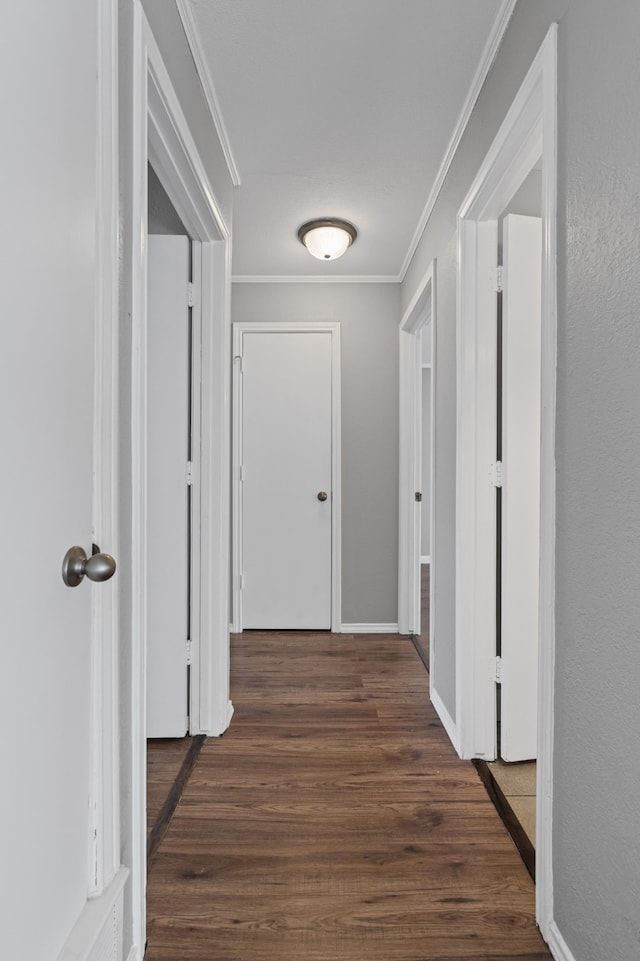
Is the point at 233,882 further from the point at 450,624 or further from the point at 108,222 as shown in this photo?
the point at 108,222

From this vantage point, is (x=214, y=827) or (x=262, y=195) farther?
(x=262, y=195)

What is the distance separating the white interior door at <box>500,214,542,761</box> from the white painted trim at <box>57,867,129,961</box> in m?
1.46

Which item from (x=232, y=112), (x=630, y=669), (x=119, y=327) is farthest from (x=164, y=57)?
(x=630, y=669)

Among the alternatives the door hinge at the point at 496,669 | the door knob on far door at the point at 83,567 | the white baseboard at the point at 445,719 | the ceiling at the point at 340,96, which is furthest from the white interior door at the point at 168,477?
the door knob on far door at the point at 83,567

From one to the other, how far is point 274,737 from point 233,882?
0.83 meters

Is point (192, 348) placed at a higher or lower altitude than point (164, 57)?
lower

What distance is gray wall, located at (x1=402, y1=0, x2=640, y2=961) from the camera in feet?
3.33

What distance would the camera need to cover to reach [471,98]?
203cm

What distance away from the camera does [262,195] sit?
2773 millimetres

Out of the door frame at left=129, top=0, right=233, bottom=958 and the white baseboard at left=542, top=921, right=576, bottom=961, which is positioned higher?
the door frame at left=129, top=0, right=233, bottom=958

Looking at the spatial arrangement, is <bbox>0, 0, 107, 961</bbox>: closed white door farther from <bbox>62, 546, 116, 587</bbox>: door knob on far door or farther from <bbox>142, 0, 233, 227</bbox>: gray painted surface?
<bbox>142, 0, 233, 227</bbox>: gray painted surface

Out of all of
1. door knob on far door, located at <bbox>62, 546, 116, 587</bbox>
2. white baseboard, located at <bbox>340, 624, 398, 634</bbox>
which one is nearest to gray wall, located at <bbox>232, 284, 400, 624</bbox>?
white baseboard, located at <bbox>340, 624, 398, 634</bbox>

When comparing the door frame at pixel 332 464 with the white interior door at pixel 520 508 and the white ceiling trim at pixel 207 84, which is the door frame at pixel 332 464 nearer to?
the white ceiling trim at pixel 207 84

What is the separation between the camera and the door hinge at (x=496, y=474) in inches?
84.6
